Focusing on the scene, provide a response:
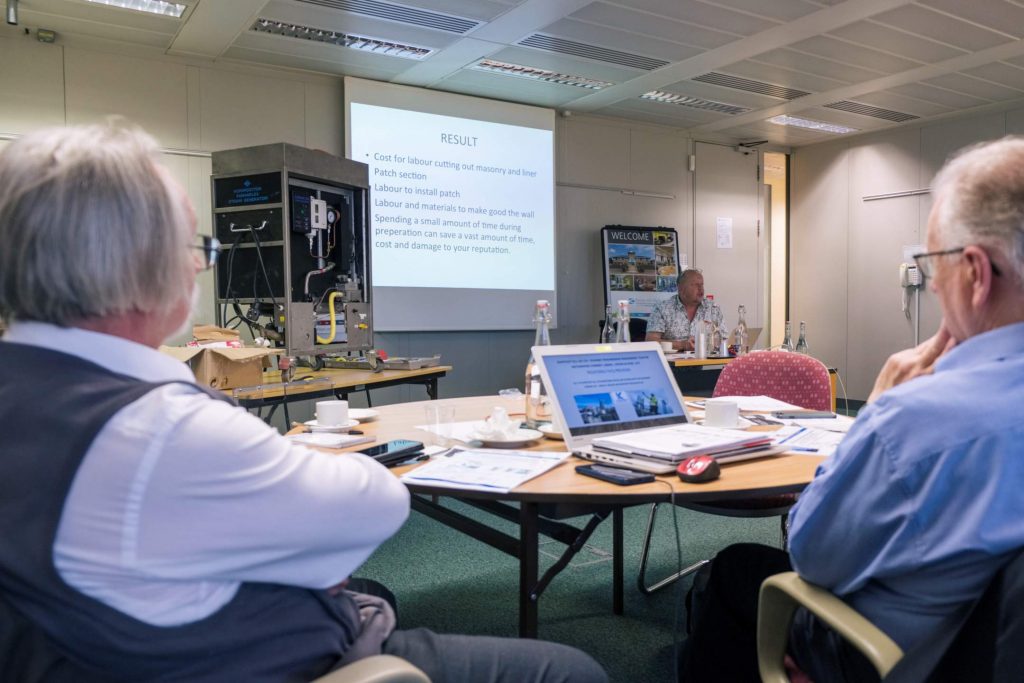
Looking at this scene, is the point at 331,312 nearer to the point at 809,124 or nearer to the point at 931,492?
the point at 931,492

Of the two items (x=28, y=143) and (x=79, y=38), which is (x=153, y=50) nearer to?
(x=79, y=38)

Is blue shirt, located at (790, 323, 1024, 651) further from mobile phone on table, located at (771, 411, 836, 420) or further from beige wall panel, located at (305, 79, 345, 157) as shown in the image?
beige wall panel, located at (305, 79, 345, 157)

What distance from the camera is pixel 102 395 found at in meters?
0.70

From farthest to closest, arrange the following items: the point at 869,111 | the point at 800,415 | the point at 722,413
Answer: the point at 869,111 → the point at 800,415 → the point at 722,413

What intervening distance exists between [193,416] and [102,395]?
3.5 inches

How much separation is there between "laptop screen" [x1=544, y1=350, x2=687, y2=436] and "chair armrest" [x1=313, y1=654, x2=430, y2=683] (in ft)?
2.85

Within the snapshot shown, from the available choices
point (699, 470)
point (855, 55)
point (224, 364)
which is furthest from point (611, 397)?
point (855, 55)

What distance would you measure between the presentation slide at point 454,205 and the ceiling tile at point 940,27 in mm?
2647

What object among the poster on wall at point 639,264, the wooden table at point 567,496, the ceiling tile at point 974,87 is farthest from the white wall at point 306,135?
the wooden table at point 567,496

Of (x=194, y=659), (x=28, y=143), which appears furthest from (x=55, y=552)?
(x=28, y=143)

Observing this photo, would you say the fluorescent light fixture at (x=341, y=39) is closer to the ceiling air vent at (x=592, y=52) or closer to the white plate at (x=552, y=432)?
the ceiling air vent at (x=592, y=52)

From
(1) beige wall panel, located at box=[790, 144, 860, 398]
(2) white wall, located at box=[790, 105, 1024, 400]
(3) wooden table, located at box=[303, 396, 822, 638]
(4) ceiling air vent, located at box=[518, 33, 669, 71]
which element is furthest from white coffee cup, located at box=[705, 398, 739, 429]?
(1) beige wall panel, located at box=[790, 144, 860, 398]

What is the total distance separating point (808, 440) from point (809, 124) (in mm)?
5968

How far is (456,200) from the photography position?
5547 millimetres
